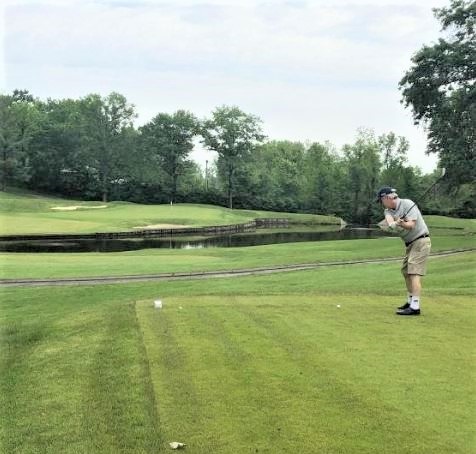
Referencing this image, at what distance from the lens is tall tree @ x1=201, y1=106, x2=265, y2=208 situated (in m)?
102

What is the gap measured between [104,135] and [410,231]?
9663cm

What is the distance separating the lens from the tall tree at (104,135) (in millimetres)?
100500

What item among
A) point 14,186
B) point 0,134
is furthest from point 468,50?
point 14,186

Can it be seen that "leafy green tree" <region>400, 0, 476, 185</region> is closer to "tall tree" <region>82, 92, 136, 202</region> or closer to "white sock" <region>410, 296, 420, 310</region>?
"white sock" <region>410, 296, 420, 310</region>

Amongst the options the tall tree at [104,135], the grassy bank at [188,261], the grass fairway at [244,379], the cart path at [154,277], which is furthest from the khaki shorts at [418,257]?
the tall tree at [104,135]

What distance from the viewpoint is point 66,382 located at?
6.00m

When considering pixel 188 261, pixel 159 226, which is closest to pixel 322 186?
pixel 159 226

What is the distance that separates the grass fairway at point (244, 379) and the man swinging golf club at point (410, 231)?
1.73 ft

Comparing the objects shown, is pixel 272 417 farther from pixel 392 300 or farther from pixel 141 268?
pixel 141 268

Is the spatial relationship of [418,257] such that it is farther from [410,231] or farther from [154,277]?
[154,277]

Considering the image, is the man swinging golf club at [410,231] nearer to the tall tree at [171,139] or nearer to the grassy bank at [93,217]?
the grassy bank at [93,217]

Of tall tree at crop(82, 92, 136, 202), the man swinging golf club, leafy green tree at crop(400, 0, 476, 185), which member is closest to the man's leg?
the man swinging golf club

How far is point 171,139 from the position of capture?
104 meters

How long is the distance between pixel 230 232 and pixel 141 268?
4111 centimetres
